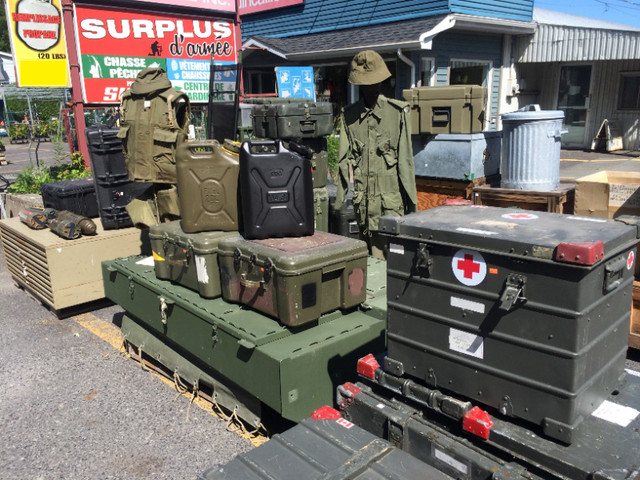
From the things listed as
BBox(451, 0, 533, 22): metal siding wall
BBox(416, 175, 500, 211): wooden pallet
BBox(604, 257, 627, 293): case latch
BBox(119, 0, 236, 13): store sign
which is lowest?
BBox(416, 175, 500, 211): wooden pallet

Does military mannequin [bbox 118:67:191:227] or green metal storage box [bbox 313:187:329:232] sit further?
green metal storage box [bbox 313:187:329:232]

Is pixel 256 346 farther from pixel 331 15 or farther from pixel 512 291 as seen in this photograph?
pixel 331 15

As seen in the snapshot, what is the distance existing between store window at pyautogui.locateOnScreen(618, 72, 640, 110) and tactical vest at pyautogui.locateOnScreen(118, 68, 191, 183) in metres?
14.1

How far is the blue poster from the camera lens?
12445 mm

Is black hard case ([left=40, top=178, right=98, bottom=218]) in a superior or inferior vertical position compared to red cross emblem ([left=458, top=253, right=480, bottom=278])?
inferior

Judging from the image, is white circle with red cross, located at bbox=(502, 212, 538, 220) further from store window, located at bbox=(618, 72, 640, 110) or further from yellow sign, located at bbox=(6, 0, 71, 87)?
store window, located at bbox=(618, 72, 640, 110)

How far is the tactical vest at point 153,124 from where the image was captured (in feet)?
18.8

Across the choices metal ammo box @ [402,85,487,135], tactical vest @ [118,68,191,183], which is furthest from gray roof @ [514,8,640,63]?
tactical vest @ [118,68,191,183]

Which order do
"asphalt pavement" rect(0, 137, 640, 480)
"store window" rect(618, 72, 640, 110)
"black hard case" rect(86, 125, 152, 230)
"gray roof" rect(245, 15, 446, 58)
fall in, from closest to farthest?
1. "asphalt pavement" rect(0, 137, 640, 480)
2. "black hard case" rect(86, 125, 152, 230)
3. "gray roof" rect(245, 15, 446, 58)
4. "store window" rect(618, 72, 640, 110)

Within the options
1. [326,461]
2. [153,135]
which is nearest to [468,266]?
[326,461]

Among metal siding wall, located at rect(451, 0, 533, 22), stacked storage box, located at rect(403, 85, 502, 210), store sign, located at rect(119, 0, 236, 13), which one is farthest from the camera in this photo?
metal siding wall, located at rect(451, 0, 533, 22)

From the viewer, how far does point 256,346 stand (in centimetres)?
333

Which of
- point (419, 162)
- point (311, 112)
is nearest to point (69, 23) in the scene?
point (311, 112)

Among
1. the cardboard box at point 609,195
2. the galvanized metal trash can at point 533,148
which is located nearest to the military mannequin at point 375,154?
the galvanized metal trash can at point 533,148
